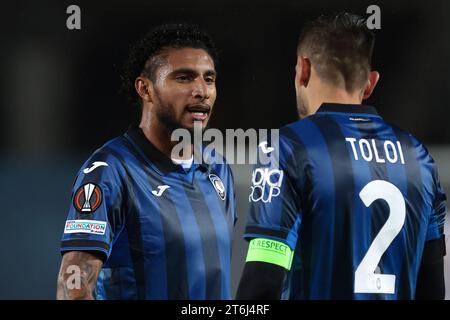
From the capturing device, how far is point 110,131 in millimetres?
6191

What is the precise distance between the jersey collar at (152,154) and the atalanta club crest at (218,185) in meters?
0.16

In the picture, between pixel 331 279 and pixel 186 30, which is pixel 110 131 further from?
pixel 331 279

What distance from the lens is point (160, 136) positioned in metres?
3.73

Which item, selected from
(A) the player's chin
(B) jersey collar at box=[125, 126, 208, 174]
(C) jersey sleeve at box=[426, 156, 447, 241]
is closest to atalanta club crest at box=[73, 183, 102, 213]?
(B) jersey collar at box=[125, 126, 208, 174]

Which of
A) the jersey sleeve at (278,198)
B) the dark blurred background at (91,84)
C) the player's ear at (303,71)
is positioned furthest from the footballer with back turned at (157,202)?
the dark blurred background at (91,84)

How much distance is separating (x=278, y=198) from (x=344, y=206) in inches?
9.7

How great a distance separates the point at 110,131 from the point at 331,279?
348 cm

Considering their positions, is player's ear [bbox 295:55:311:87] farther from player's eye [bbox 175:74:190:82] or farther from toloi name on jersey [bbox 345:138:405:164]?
player's eye [bbox 175:74:190:82]

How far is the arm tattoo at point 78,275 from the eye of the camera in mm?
3184

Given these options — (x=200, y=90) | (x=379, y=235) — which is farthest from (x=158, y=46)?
(x=379, y=235)

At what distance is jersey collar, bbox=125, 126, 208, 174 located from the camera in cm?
367

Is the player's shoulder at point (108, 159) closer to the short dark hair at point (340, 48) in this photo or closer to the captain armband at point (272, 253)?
the captain armband at point (272, 253)
